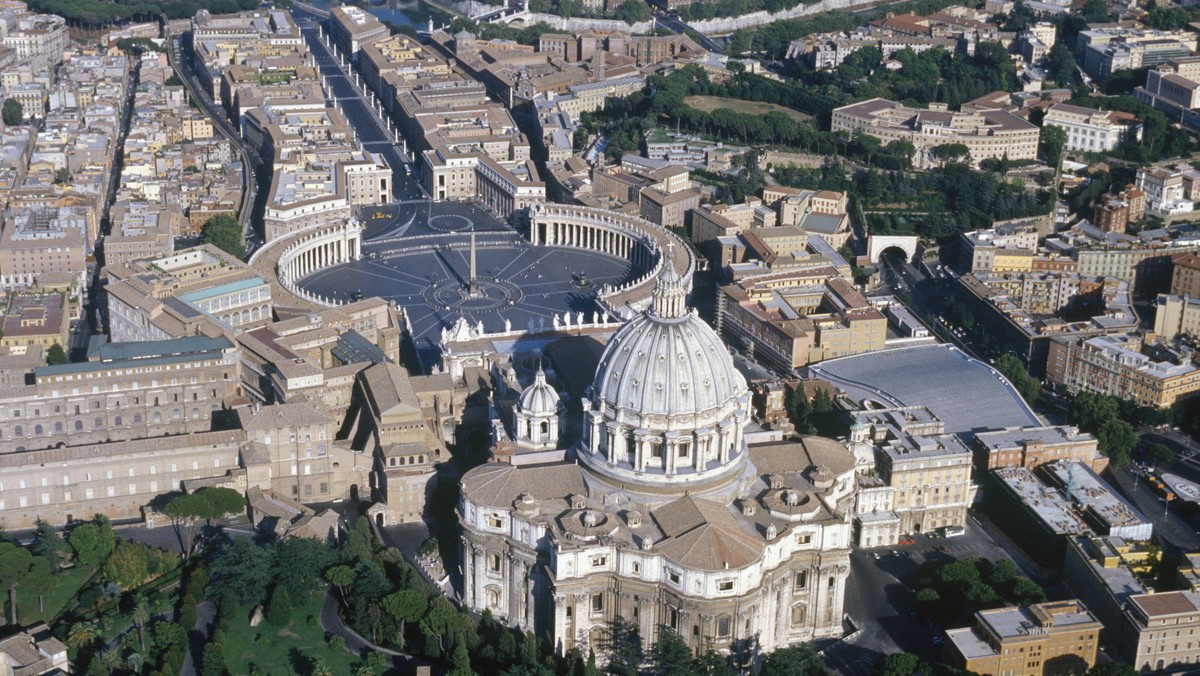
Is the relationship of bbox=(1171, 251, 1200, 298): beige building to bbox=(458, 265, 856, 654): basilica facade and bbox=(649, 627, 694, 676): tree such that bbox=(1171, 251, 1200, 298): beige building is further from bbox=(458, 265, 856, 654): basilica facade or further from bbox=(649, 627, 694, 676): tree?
bbox=(649, 627, 694, 676): tree

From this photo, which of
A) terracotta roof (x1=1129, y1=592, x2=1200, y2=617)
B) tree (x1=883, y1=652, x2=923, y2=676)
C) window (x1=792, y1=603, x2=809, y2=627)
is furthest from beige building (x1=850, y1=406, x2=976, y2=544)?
tree (x1=883, y1=652, x2=923, y2=676)

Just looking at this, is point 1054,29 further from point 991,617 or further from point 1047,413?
point 991,617

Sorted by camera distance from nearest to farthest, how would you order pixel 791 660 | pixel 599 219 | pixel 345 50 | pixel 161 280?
1. pixel 791 660
2. pixel 161 280
3. pixel 599 219
4. pixel 345 50

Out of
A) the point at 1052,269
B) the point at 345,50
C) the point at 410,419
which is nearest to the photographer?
the point at 410,419

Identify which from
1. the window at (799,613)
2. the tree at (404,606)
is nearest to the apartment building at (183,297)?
the tree at (404,606)

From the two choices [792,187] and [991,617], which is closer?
[991,617]

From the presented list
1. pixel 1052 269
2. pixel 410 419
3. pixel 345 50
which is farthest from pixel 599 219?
pixel 345 50

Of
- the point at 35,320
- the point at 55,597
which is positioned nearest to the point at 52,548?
the point at 55,597
